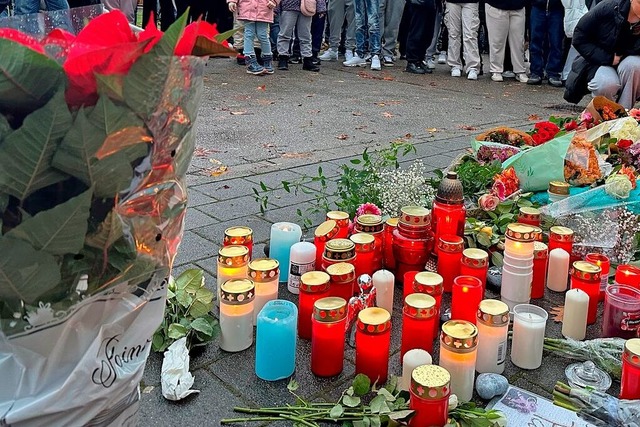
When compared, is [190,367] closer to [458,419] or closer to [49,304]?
[458,419]

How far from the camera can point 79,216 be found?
1.04m

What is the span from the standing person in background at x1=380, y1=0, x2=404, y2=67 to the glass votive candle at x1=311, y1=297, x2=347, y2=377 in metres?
8.12

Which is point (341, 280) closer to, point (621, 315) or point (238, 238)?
point (238, 238)

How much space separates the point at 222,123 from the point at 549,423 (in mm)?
4461

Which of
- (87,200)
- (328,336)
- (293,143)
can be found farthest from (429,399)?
(293,143)

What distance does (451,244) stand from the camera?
100 inches

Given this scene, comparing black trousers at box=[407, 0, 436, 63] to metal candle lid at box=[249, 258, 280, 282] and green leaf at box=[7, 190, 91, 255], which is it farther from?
green leaf at box=[7, 190, 91, 255]

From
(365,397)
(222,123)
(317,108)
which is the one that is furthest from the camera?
(317,108)

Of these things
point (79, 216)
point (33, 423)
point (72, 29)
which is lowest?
point (33, 423)

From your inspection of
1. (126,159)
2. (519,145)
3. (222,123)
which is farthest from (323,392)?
(222,123)

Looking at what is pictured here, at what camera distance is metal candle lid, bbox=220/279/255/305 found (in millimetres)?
2074

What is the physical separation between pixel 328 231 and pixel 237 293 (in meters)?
0.66

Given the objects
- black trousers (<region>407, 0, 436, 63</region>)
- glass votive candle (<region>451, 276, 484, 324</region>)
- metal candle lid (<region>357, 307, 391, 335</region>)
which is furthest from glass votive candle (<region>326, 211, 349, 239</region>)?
black trousers (<region>407, 0, 436, 63</region>)

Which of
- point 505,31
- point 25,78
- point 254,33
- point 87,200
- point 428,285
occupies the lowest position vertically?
point 505,31
